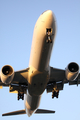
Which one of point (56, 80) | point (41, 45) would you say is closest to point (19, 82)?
point (56, 80)

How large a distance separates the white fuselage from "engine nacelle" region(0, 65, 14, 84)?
6.21ft

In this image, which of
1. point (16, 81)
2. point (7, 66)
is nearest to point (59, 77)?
point (16, 81)

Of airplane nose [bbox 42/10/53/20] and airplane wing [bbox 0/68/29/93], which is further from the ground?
airplane nose [bbox 42/10/53/20]

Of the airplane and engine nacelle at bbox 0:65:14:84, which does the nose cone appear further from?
engine nacelle at bbox 0:65:14:84

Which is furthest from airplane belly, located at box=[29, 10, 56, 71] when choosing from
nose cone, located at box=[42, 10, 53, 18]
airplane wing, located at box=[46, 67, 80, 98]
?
airplane wing, located at box=[46, 67, 80, 98]

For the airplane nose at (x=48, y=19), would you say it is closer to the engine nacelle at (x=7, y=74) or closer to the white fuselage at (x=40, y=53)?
the white fuselage at (x=40, y=53)

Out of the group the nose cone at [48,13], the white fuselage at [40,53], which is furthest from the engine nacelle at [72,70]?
the nose cone at [48,13]

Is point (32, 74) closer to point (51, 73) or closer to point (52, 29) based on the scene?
point (51, 73)

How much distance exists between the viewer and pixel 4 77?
1900 centimetres

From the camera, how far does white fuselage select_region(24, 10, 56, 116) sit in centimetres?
1695

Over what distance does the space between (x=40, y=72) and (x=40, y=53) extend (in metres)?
2.09

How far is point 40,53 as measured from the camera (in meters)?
17.9

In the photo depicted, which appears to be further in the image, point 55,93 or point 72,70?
point 55,93

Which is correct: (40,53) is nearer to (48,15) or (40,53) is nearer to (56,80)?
(48,15)
